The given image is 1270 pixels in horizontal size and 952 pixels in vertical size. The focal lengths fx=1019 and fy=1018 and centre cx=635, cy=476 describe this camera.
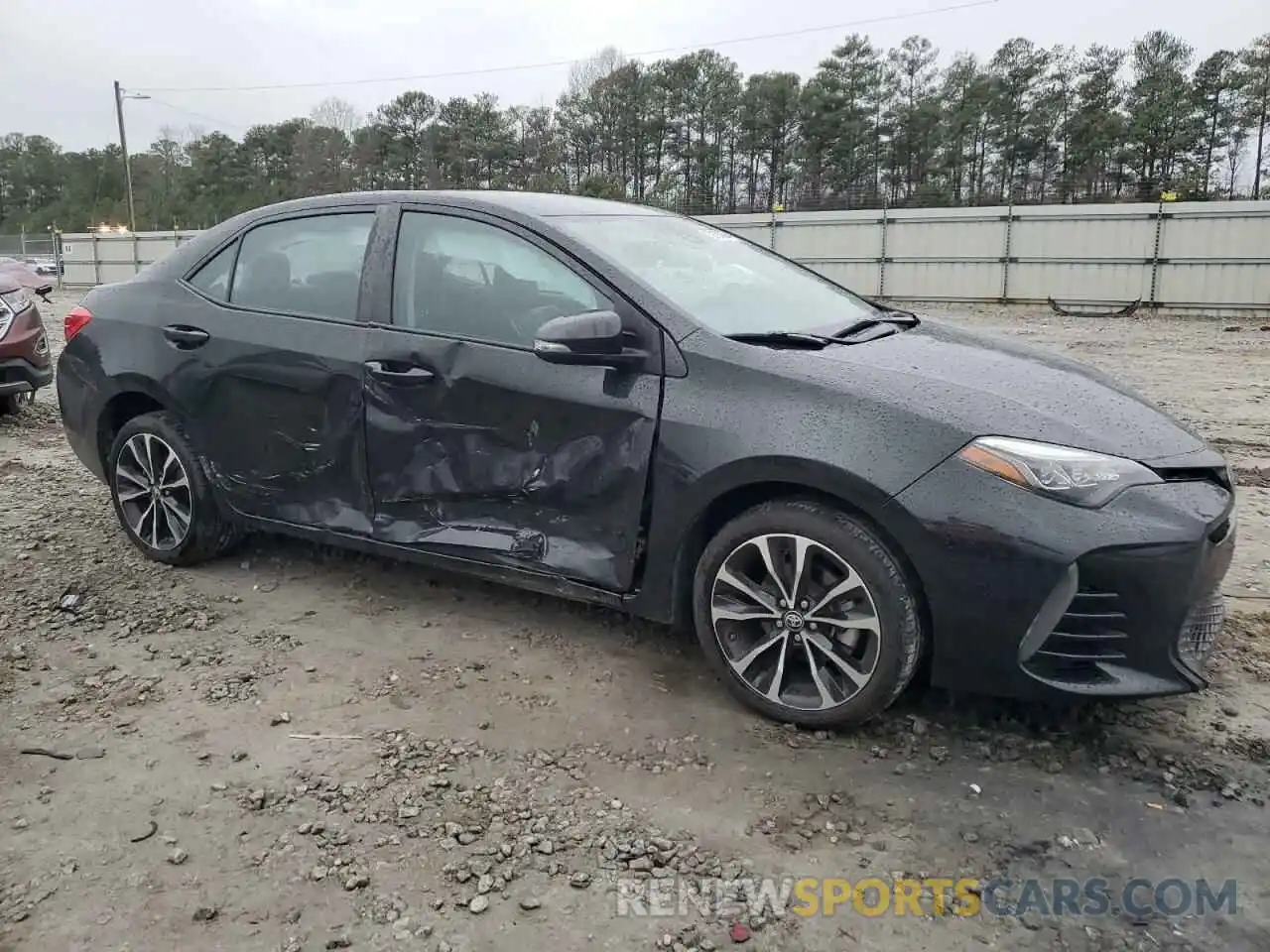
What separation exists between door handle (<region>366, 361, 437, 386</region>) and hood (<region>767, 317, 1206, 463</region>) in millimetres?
1344

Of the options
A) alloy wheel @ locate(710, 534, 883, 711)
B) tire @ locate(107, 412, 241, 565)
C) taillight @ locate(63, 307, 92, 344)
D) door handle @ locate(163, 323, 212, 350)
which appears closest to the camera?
alloy wheel @ locate(710, 534, 883, 711)

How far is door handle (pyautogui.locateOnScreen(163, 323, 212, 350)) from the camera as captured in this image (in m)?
4.25

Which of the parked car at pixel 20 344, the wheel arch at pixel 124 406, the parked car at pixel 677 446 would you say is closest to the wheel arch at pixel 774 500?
the parked car at pixel 677 446

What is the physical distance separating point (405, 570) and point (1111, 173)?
4983 centimetres

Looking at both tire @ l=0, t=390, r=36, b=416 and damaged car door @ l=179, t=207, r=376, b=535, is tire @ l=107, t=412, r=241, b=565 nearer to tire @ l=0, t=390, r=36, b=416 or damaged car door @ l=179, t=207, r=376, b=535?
damaged car door @ l=179, t=207, r=376, b=535

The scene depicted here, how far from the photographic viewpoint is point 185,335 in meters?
4.29

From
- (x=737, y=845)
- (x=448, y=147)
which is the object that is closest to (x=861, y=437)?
(x=737, y=845)

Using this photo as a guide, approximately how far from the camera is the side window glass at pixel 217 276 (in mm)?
4324

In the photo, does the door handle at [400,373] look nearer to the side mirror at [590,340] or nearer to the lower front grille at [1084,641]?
the side mirror at [590,340]

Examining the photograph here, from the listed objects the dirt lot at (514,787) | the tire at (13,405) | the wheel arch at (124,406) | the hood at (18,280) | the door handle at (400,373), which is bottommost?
the dirt lot at (514,787)

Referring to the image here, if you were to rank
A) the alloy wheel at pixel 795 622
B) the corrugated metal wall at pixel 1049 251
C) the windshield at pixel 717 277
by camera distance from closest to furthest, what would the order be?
the alloy wheel at pixel 795 622 → the windshield at pixel 717 277 → the corrugated metal wall at pixel 1049 251

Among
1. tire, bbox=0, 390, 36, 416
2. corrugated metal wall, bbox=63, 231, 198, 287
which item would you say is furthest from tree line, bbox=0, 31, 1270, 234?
tire, bbox=0, 390, 36, 416

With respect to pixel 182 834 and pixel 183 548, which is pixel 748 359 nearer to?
pixel 182 834

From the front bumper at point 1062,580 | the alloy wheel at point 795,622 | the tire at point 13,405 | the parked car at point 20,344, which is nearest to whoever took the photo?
the front bumper at point 1062,580
